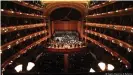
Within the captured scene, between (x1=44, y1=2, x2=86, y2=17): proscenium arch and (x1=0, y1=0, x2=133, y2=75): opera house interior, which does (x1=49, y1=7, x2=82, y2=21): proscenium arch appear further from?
(x1=44, y1=2, x2=86, y2=17): proscenium arch

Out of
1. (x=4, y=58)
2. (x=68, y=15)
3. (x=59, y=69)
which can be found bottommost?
(x=59, y=69)

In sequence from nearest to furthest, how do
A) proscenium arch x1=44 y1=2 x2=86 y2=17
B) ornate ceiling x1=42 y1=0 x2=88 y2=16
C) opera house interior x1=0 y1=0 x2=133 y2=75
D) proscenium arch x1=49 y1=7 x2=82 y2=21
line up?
opera house interior x1=0 y1=0 x2=133 y2=75 → ornate ceiling x1=42 y1=0 x2=88 y2=16 → proscenium arch x1=44 y1=2 x2=86 y2=17 → proscenium arch x1=49 y1=7 x2=82 y2=21

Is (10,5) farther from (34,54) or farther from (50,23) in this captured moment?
(50,23)

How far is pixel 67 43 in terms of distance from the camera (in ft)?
76.0

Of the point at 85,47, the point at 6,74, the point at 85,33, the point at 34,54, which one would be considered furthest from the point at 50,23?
the point at 6,74

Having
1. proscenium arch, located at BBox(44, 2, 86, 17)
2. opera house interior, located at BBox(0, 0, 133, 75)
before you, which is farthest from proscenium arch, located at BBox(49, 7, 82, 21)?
proscenium arch, located at BBox(44, 2, 86, 17)

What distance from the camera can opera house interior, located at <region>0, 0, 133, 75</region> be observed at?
13.3 meters

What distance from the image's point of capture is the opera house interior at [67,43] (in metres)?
13.3

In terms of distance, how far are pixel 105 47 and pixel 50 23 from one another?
13.7 metres

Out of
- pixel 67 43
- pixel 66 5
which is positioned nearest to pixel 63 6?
pixel 66 5

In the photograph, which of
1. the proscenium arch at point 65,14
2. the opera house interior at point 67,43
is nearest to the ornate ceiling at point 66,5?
the opera house interior at point 67,43

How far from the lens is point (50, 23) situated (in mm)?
31688

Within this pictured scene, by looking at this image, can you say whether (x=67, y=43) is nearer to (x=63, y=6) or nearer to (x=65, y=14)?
(x=63, y=6)

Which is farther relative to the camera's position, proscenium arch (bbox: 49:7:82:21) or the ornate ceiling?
proscenium arch (bbox: 49:7:82:21)
